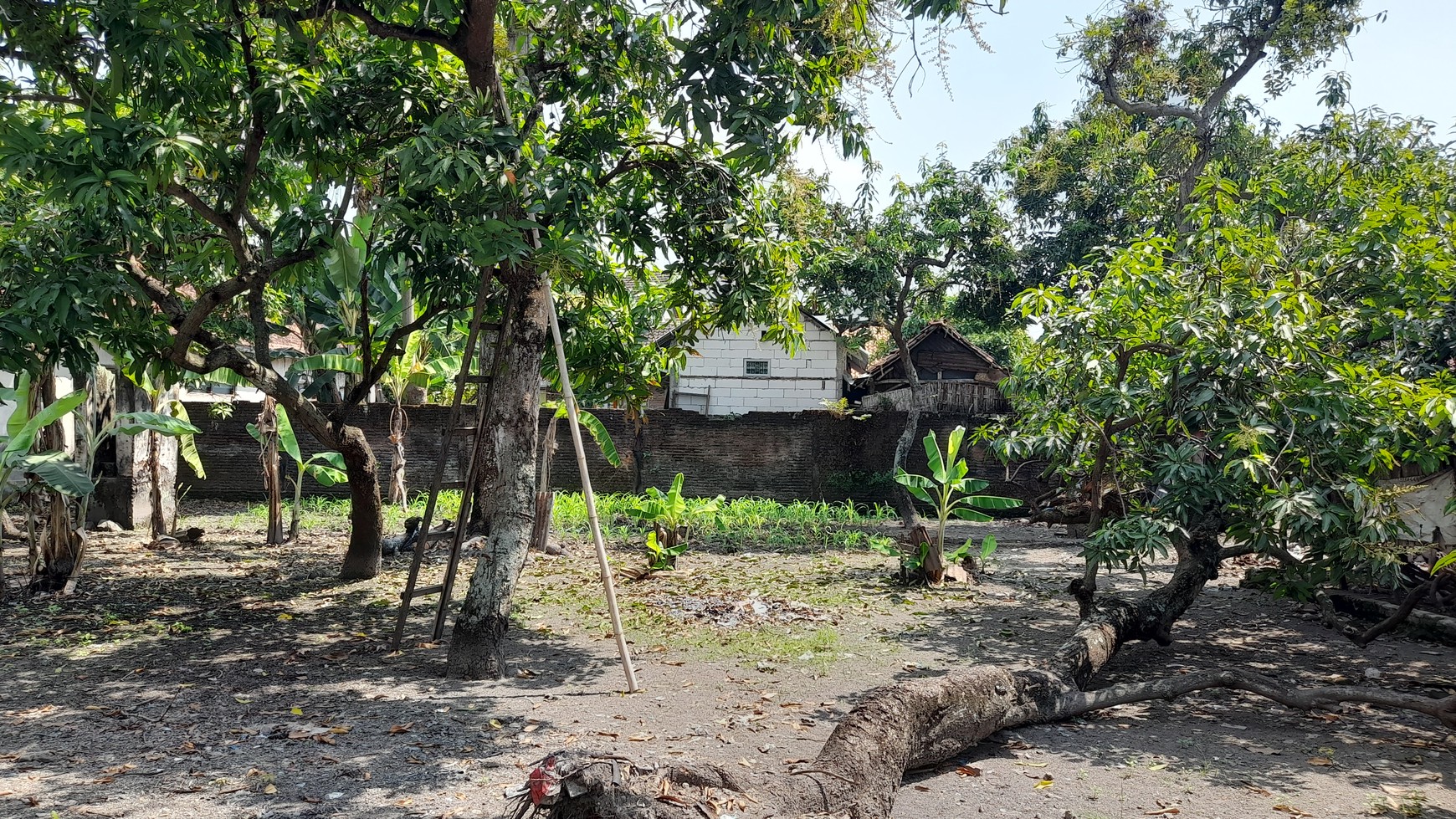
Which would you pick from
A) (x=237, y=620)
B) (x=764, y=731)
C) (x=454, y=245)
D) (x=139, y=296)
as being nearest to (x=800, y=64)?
(x=454, y=245)

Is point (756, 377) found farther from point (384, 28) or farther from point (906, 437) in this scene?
point (384, 28)

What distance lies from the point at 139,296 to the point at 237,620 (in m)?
3.00

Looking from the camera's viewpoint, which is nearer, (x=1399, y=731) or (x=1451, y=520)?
(x=1399, y=731)

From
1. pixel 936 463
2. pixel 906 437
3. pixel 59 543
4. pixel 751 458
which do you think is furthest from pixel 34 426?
pixel 906 437

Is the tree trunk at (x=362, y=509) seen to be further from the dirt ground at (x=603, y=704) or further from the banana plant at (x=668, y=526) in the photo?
the banana plant at (x=668, y=526)

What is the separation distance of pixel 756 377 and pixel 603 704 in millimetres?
19416

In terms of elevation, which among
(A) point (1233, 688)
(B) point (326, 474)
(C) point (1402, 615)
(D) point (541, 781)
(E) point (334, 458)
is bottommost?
(A) point (1233, 688)

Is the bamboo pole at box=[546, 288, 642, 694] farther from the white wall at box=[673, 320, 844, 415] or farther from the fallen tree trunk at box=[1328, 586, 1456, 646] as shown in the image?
the white wall at box=[673, 320, 844, 415]

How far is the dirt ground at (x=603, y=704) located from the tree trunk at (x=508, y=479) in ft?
0.97

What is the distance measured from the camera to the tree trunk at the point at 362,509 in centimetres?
901

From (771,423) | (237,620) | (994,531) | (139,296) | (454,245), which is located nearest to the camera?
(454,245)

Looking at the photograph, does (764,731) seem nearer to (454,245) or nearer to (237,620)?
(454,245)

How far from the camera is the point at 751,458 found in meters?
17.4

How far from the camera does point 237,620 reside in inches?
302
